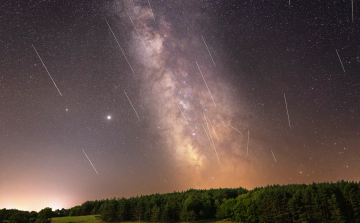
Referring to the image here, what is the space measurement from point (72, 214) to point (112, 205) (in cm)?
4422

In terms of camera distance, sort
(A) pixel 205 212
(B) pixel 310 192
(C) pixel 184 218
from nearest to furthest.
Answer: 1. (B) pixel 310 192
2. (C) pixel 184 218
3. (A) pixel 205 212

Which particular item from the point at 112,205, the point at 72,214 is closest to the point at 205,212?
the point at 112,205

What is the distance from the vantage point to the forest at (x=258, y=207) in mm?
75188

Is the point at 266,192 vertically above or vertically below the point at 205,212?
above

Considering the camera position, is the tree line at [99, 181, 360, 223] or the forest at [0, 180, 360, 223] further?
the forest at [0, 180, 360, 223]

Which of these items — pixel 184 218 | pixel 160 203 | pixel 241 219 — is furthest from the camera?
pixel 160 203

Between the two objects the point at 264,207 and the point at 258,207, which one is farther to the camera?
the point at 258,207

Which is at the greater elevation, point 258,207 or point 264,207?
point 258,207

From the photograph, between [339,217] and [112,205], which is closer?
[339,217]

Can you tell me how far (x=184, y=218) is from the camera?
9494 cm

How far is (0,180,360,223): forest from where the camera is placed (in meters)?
75.2

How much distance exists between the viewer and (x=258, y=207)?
85750 mm

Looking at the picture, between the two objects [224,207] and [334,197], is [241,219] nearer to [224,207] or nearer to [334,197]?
[224,207]

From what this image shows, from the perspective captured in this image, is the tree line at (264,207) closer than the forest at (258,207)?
Yes
